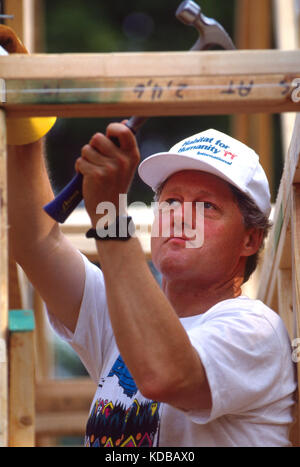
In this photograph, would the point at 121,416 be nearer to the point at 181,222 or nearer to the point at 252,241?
the point at 181,222

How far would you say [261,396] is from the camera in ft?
6.82

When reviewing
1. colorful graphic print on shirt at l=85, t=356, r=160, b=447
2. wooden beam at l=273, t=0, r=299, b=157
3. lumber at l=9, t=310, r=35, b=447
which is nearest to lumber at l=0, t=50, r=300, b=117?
colorful graphic print on shirt at l=85, t=356, r=160, b=447

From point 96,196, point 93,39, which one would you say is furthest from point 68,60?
point 93,39

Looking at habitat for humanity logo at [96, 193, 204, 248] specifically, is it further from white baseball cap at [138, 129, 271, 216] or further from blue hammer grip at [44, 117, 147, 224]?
blue hammer grip at [44, 117, 147, 224]

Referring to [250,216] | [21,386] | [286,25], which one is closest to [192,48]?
[250,216]

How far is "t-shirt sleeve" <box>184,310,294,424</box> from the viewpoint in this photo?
1.94m

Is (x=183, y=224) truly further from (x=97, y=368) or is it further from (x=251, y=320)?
(x=97, y=368)

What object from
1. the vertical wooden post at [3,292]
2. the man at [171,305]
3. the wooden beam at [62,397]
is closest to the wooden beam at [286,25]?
the wooden beam at [62,397]

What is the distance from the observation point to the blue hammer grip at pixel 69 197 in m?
1.85

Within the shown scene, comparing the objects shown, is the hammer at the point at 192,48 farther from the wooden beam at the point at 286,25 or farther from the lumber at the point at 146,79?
the wooden beam at the point at 286,25

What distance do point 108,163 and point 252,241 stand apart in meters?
1.03

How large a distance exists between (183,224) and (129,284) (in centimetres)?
61

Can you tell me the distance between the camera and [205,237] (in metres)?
2.41

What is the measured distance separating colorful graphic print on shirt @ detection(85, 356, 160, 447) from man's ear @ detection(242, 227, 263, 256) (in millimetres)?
612
